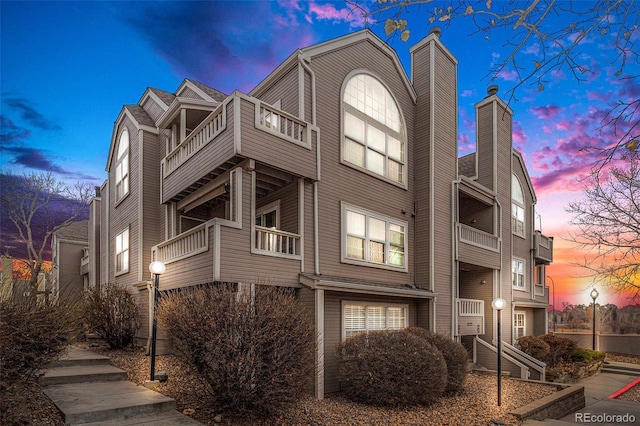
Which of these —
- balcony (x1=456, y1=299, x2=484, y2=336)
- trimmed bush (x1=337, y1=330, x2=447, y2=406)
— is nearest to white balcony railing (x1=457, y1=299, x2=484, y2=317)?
balcony (x1=456, y1=299, x2=484, y2=336)

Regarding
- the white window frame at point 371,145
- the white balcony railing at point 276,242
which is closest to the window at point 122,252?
the white balcony railing at point 276,242

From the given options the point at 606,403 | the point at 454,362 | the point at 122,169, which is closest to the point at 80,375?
the point at 454,362

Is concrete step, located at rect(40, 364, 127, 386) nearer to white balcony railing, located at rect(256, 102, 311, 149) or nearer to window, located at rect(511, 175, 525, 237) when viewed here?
white balcony railing, located at rect(256, 102, 311, 149)

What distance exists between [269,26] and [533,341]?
15020 millimetres

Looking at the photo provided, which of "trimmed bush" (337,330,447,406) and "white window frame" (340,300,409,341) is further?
"white window frame" (340,300,409,341)

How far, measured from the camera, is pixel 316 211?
11711 millimetres

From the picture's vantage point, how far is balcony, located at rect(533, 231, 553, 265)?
23125 mm

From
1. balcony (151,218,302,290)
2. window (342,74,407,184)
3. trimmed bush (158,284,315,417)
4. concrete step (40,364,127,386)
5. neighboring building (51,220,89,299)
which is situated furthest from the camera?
neighboring building (51,220,89,299)

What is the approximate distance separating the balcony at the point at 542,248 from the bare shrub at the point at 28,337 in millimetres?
22022

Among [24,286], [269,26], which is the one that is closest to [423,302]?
[269,26]

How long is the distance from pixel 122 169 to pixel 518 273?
60.8 feet

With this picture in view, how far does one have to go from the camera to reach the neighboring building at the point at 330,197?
10453 millimetres

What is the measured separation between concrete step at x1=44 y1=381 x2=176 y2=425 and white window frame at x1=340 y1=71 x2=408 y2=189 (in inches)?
306

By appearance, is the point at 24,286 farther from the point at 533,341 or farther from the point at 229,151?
the point at 533,341
